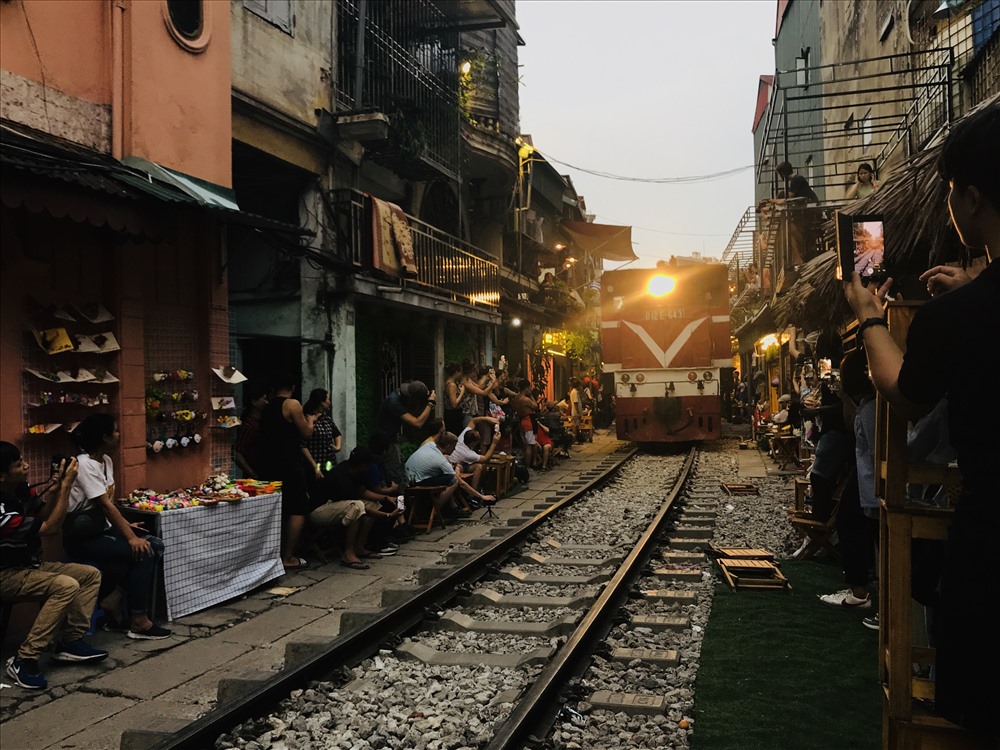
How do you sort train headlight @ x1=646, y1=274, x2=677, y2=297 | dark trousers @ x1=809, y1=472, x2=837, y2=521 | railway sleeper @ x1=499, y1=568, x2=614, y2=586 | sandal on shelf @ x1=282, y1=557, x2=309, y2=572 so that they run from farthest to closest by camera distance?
train headlight @ x1=646, y1=274, x2=677, y2=297 → sandal on shelf @ x1=282, y1=557, x2=309, y2=572 → dark trousers @ x1=809, y1=472, x2=837, y2=521 → railway sleeper @ x1=499, y1=568, x2=614, y2=586

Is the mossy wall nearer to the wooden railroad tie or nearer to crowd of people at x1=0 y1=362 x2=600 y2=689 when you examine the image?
crowd of people at x1=0 y1=362 x2=600 y2=689

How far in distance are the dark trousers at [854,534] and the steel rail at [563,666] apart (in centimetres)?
170

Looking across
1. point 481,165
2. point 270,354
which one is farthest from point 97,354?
point 481,165

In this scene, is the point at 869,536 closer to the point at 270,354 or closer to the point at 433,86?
the point at 270,354

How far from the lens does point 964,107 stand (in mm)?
9344

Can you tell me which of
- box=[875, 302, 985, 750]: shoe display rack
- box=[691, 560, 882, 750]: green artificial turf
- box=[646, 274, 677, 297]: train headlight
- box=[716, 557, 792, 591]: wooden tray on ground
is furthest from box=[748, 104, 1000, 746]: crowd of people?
box=[646, 274, 677, 297]: train headlight

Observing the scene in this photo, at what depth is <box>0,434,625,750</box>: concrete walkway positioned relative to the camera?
408 centimetres

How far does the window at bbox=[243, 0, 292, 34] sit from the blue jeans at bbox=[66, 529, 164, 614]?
744cm

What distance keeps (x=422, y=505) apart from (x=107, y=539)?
4.72 m

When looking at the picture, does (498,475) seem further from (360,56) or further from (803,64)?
(803,64)

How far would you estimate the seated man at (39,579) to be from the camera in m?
4.59

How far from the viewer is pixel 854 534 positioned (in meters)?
→ 5.73

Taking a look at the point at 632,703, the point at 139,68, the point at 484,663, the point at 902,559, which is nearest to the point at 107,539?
the point at 484,663

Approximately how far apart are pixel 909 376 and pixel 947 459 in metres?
1.05
